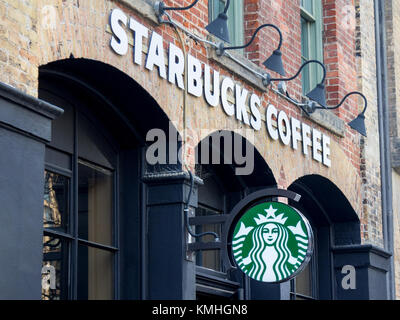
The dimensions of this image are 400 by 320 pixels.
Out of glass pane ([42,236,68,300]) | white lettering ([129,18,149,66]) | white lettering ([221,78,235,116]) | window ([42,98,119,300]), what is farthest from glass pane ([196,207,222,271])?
white lettering ([129,18,149,66])

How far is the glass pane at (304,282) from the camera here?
12.3m

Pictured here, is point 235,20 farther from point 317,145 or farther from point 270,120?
point 317,145

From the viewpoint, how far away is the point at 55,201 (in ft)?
27.0

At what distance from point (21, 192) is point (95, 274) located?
2.17 meters

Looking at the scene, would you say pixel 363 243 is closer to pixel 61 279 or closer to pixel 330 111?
pixel 330 111

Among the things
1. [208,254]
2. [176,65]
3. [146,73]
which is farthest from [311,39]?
[146,73]

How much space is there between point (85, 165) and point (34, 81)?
71.9 inches

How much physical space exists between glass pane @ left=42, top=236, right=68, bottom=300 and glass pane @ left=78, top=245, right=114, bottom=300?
0.28 metres

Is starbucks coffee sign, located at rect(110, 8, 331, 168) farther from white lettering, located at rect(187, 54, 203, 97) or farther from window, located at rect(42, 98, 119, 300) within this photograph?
window, located at rect(42, 98, 119, 300)

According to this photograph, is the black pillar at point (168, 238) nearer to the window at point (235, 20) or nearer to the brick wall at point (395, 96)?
the window at point (235, 20)

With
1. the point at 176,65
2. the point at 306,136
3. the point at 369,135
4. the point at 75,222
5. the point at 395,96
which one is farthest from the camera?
the point at 395,96

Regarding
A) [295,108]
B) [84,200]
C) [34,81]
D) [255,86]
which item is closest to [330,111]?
[295,108]

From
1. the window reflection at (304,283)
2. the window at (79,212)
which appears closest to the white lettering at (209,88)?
the window at (79,212)

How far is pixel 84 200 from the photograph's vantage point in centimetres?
872
